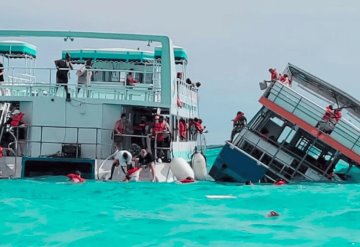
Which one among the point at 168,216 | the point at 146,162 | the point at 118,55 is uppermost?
the point at 118,55

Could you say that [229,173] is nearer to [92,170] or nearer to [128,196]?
[92,170]

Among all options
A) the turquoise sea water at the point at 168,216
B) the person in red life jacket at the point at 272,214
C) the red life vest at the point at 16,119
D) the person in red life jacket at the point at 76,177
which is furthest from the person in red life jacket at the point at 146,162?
the person in red life jacket at the point at 272,214

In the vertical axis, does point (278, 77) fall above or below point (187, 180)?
above

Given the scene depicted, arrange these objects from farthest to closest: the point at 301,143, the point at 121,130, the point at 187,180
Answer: the point at 301,143 → the point at 121,130 → the point at 187,180

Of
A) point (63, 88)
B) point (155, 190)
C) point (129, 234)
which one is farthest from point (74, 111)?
point (129, 234)

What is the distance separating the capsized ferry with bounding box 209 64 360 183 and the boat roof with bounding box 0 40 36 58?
1266 cm

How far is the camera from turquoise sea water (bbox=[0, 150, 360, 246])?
37.6 feet

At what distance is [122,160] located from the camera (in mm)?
21484

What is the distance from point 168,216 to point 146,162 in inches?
333

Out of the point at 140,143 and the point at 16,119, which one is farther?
the point at 140,143

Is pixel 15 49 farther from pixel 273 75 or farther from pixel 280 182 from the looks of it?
pixel 280 182

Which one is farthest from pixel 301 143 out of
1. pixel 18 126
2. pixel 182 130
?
pixel 18 126

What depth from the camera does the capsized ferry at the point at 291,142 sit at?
972 inches

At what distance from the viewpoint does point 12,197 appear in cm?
1648
